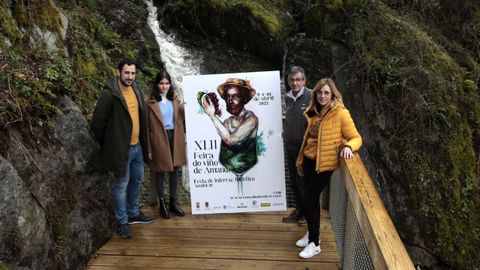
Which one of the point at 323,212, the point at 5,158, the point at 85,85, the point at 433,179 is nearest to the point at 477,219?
the point at 433,179

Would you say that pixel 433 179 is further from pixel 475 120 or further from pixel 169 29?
pixel 169 29

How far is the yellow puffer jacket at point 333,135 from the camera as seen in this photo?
3.89m

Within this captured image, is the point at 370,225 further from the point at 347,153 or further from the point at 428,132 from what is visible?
the point at 428,132

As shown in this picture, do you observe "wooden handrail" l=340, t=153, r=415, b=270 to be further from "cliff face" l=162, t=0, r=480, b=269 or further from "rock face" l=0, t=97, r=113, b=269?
"cliff face" l=162, t=0, r=480, b=269

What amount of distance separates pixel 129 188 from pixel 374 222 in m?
3.09

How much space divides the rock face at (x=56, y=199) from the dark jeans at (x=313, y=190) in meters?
2.22

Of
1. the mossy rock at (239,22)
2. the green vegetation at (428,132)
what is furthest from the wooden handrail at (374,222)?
the mossy rock at (239,22)

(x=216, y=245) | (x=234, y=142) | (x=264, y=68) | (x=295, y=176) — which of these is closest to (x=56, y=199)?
(x=216, y=245)

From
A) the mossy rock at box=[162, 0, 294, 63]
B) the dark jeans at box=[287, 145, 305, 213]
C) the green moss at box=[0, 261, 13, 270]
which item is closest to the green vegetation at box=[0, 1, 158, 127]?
the green moss at box=[0, 261, 13, 270]

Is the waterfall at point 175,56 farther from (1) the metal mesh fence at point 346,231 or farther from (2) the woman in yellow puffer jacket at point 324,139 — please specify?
(2) the woman in yellow puffer jacket at point 324,139

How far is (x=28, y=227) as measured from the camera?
143 inches

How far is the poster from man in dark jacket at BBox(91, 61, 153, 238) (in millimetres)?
717

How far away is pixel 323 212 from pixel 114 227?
99.9 inches

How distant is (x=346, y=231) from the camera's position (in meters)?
3.97
